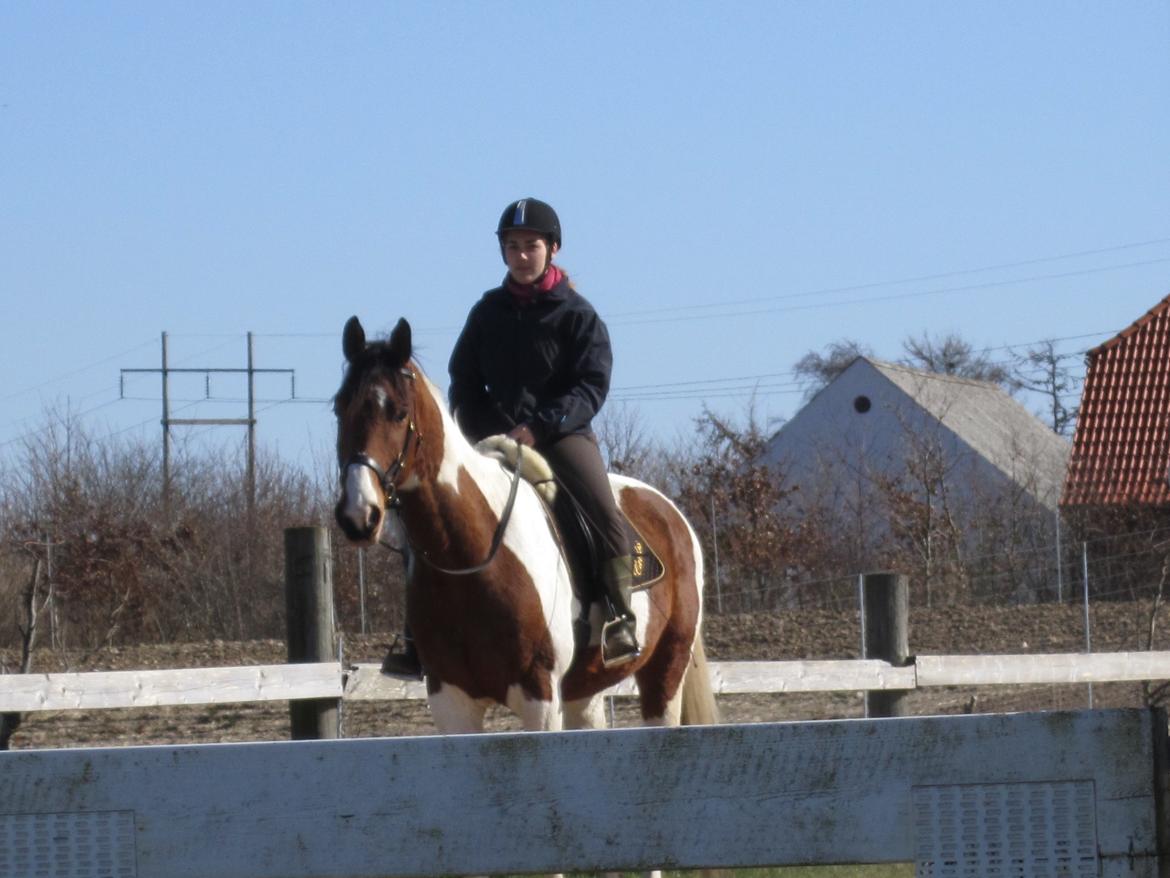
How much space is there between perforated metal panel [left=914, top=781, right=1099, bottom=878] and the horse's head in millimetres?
2774

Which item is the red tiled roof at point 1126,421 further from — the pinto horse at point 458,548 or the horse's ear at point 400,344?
the horse's ear at point 400,344

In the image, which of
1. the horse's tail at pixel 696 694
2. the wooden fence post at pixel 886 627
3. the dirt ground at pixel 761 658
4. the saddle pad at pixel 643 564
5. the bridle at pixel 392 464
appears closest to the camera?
the bridle at pixel 392 464

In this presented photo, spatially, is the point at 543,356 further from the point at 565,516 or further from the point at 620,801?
the point at 620,801

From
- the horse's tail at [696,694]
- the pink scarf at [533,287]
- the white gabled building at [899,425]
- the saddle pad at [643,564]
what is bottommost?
the horse's tail at [696,694]

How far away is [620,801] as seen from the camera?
2.61 meters

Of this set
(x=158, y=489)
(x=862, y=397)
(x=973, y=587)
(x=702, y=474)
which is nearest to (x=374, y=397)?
(x=973, y=587)

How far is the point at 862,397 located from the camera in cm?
4462

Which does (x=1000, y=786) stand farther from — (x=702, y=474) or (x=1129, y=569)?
(x=702, y=474)

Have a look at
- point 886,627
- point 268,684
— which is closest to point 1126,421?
point 886,627

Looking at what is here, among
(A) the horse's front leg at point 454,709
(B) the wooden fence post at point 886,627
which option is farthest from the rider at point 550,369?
(B) the wooden fence post at point 886,627

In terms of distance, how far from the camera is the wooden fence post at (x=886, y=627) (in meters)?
9.57

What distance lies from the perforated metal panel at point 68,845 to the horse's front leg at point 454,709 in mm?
3254

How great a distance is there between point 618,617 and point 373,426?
143 centimetres

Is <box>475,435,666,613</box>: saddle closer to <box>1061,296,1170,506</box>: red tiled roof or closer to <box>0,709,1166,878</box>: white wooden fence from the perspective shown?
<box>0,709,1166,878</box>: white wooden fence
